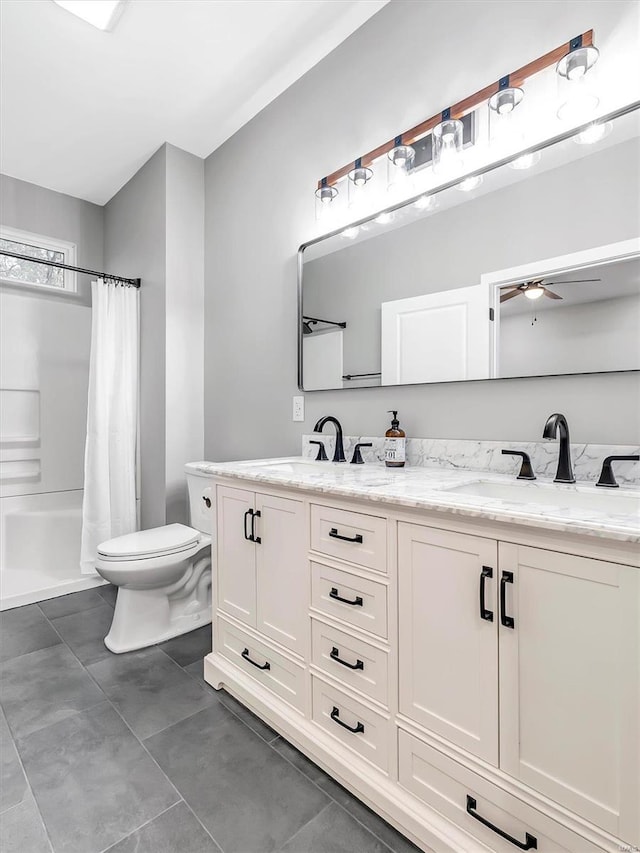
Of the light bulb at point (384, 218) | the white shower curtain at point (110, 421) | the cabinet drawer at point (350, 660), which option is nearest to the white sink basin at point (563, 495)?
the cabinet drawer at point (350, 660)

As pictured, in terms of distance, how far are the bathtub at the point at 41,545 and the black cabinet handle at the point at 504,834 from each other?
8.53ft

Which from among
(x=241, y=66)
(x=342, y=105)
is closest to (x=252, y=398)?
(x=342, y=105)

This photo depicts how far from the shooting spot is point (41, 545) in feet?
9.76

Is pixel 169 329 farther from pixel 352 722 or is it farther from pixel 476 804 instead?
pixel 476 804

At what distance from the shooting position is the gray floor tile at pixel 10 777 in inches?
49.5

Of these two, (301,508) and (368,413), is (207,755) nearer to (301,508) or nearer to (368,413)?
(301,508)

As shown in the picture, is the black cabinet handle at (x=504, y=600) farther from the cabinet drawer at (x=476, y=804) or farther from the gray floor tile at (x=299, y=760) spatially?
the gray floor tile at (x=299, y=760)

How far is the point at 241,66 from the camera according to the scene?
2.20 metres

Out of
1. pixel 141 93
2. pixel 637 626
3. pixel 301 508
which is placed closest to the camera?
pixel 637 626

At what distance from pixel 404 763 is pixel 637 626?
2.31 feet

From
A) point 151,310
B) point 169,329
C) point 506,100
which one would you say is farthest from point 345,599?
point 151,310

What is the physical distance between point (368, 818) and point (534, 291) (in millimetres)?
1554

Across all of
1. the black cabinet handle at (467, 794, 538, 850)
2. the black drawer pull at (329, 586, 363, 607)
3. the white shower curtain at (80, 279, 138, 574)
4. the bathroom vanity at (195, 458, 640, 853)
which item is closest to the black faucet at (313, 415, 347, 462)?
the bathroom vanity at (195, 458, 640, 853)

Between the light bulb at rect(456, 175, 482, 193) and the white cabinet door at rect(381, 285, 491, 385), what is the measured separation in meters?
0.33
